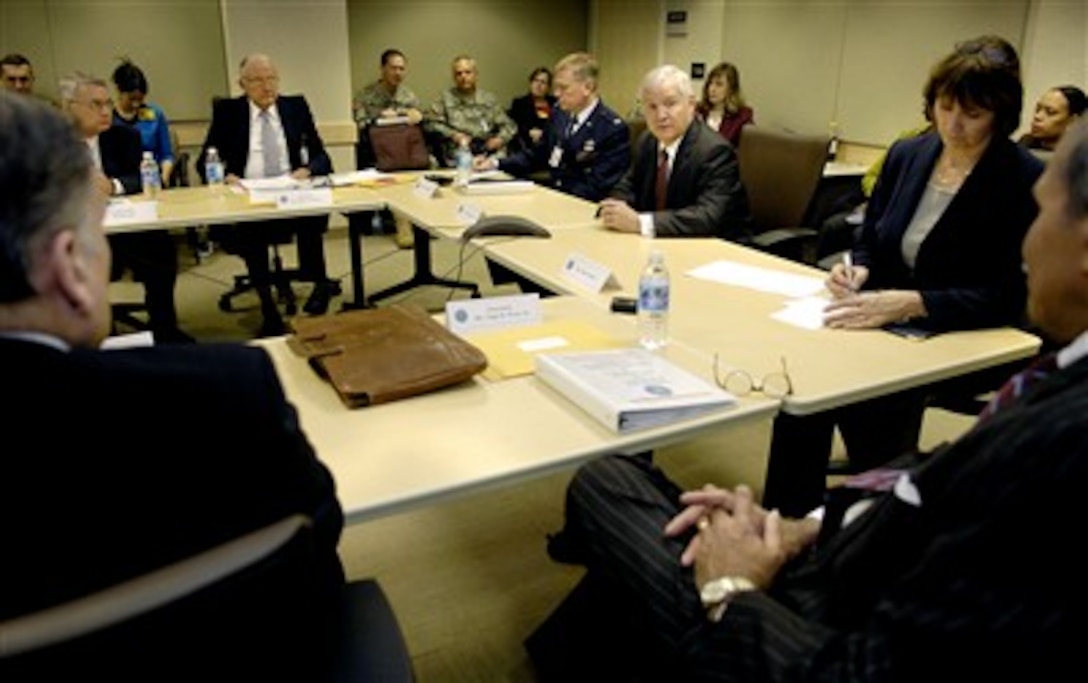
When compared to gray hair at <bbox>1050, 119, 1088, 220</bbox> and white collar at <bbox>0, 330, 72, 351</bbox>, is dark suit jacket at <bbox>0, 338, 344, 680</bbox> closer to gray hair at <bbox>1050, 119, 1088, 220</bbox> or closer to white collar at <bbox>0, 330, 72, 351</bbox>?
white collar at <bbox>0, 330, 72, 351</bbox>

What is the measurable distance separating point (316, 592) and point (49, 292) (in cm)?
44

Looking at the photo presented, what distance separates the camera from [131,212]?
3.42 metres

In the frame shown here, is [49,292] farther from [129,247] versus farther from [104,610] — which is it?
[129,247]

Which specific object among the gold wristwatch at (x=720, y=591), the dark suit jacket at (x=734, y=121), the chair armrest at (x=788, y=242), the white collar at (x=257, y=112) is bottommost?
the gold wristwatch at (x=720, y=591)

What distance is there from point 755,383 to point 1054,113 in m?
3.43

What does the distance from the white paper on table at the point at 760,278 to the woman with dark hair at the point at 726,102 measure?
12.1 feet

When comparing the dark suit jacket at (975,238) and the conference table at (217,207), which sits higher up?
the dark suit jacket at (975,238)

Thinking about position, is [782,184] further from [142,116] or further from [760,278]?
[142,116]

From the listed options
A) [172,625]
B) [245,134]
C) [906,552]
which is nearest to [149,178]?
[245,134]

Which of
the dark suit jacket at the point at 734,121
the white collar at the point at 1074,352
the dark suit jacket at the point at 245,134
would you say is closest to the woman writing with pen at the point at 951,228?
the white collar at the point at 1074,352

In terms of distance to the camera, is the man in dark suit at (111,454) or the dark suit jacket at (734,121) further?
the dark suit jacket at (734,121)

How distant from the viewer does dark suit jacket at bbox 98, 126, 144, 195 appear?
13.4ft

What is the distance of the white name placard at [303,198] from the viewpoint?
12.2 feet

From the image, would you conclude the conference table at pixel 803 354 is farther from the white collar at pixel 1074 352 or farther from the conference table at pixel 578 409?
the white collar at pixel 1074 352
